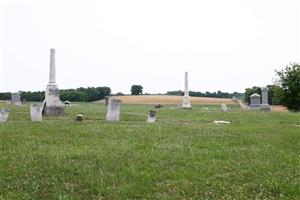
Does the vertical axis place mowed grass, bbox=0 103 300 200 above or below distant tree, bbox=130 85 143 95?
below

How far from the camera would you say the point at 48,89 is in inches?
1204

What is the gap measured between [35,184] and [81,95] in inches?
3744

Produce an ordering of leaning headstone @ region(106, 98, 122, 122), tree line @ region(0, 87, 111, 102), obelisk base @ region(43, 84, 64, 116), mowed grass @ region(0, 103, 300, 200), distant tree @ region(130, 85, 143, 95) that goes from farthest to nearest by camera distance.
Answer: distant tree @ region(130, 85, 143, 95) < tree line @ region(0, 87, 111, 102) < obelisk base @ region(43, 84, 64, 116) < leaning headstone @ region(106, 98, 122, 122) < mowed grass @ region(0, 103, 300, 200)

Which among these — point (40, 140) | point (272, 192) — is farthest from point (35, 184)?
point (40, 140)

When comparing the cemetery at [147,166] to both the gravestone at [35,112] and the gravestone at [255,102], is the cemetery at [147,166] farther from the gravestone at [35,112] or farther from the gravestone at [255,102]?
the gravestone at [255,102]

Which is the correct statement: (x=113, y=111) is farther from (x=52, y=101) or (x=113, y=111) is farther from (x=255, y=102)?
(x=255, y=102)

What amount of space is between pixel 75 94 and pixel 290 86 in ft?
180

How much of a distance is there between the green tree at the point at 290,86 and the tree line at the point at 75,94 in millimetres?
49039

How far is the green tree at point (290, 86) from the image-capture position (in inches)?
2347

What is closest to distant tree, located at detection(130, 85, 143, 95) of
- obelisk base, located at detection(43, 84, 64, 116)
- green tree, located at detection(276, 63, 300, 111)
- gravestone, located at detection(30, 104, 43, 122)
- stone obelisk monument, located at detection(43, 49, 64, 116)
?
green tree, located at detection(276, 63, 300, 111)

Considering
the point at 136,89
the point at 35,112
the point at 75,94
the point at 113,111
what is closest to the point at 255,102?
→ the point at 113,111

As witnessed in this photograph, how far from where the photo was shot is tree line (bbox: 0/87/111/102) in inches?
3799

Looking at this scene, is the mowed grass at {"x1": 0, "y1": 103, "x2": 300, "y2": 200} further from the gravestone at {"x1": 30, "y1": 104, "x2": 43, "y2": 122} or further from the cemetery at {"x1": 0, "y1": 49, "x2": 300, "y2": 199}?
the gravestone at {"x1": 30, "y1": 104, "x2": 43, "y2": 122}

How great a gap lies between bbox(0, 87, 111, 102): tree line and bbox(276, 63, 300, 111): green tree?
49039 mm
